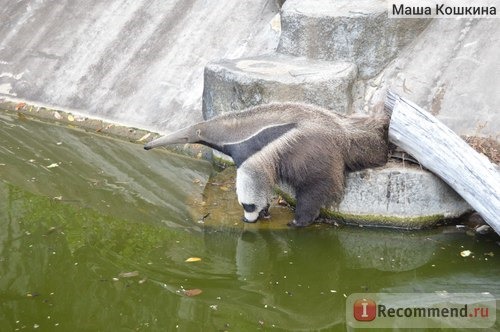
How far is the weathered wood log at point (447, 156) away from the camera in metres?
7.57

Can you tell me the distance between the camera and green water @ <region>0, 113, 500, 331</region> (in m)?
6.56

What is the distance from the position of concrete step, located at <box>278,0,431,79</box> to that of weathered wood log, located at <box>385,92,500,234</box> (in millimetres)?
2090

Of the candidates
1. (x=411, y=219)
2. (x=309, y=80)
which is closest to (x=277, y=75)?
(x=309, y=80)

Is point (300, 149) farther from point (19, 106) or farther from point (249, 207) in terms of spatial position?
point (19, 106)

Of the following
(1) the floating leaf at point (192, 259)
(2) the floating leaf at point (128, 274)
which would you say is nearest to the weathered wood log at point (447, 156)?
(1) the floating leaf at point (192, 259)

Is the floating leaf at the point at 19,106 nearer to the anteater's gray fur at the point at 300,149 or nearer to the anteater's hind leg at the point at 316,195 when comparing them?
the anteater's gray fur at the point at 300,149

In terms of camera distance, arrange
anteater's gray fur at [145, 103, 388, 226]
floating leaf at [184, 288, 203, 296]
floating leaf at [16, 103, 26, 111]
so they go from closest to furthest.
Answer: floating leaf at [184, 288, 203, 296] → anteater's gray fur at [145, 103, 388, 226] → floating leaf at [16, 103, 26, 111]

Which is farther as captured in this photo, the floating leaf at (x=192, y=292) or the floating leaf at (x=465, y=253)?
the floating leaf at (x=465, y=253)

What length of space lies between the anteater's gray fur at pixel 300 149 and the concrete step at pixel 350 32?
2109 mm

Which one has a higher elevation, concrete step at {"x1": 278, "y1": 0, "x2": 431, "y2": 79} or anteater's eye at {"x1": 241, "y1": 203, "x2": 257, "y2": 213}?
concrete step at {"x1": 278, "y1": 0, "x2": 431, "y2": 79}

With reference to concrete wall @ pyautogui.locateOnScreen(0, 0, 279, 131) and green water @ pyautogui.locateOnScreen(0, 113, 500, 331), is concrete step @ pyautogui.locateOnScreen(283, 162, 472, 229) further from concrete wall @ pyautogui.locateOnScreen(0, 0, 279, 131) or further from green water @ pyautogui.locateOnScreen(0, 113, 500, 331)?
concrete wall @ pyautogui.locateOnScreen(0, 0, 279, 131)

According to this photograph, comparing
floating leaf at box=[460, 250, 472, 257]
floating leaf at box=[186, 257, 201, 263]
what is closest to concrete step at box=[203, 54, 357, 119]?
floating leaf at box=[186, 257, 201, 263]

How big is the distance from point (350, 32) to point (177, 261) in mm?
4320

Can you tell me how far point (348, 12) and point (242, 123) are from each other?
112 inches
